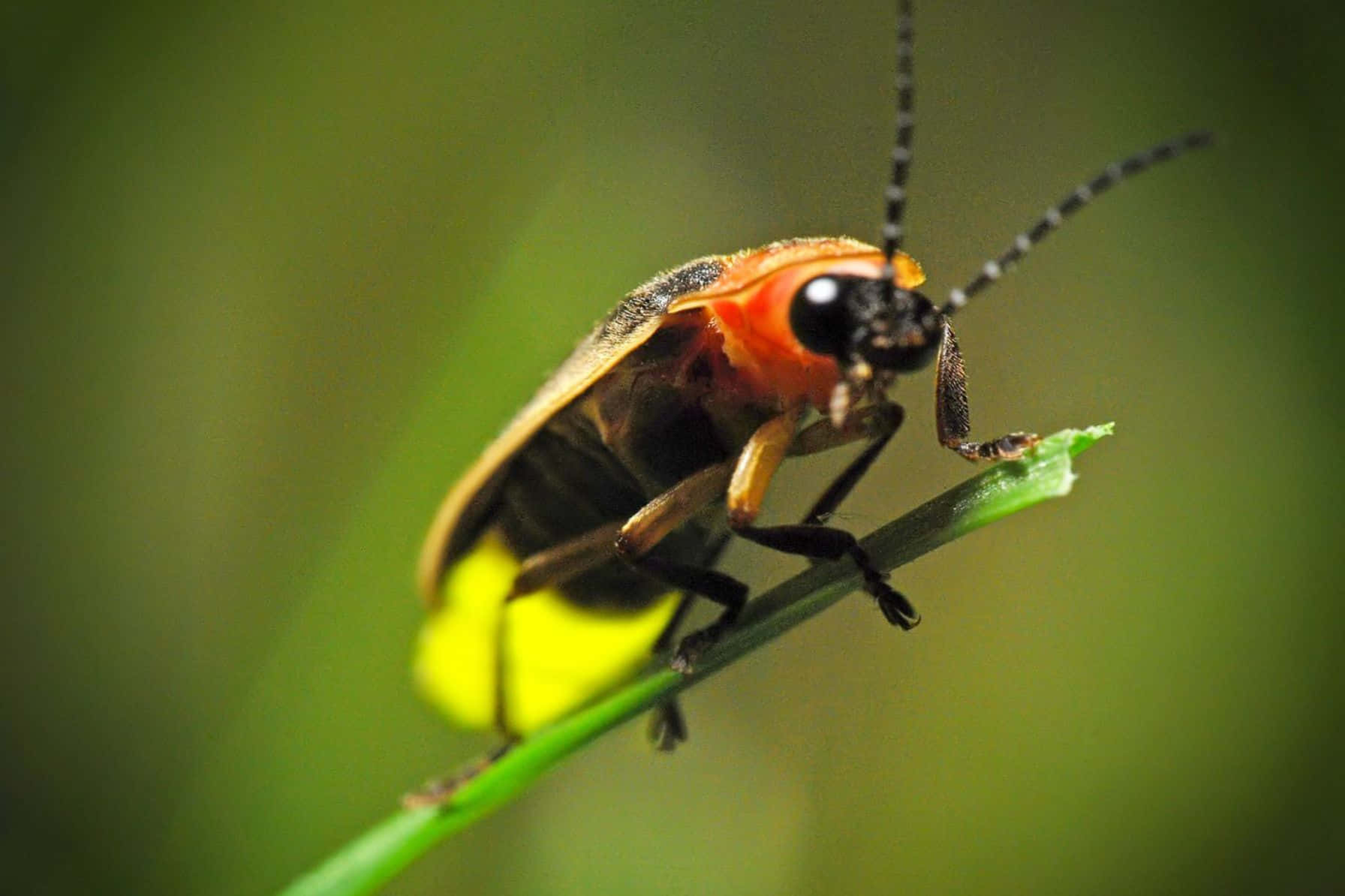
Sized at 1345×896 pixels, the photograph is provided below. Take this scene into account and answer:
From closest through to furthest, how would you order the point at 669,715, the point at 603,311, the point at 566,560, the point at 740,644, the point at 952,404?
the point at 740,644 → the point at 952,404 → the point at 566,560 → the point at 669,715 → the point at 603,311

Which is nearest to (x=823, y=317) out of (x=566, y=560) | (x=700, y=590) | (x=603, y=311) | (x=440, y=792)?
(x=700, y=590)

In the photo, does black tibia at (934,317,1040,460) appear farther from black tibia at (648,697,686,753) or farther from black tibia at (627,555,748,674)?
black tibia at (648,697,686,753)

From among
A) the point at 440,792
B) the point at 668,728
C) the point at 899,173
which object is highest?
the point at 899,173

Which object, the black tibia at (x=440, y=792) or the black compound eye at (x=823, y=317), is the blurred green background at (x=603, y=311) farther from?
the black compound eye at (x=823, y=317)

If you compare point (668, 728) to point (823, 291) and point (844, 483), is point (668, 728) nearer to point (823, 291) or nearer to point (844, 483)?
point (844, 483)

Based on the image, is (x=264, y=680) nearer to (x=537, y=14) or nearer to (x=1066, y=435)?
(x=1066, y=435)
